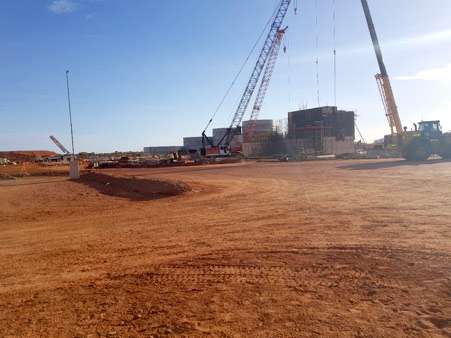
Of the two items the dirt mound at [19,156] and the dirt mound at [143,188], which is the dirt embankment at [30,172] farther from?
the dirt mound at [19,156]

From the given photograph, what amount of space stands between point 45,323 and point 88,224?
7.14 meters

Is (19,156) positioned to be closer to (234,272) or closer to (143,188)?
(143,188)

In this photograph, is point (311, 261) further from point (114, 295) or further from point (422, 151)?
point (422, 151)

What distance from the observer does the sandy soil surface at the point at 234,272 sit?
4855 mm

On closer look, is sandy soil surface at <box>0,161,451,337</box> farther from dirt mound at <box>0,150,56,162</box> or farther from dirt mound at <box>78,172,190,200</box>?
dirt mound at <box>0,150,56,162</box>

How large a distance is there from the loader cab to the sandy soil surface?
1168 inches

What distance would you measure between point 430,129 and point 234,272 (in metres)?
38.9

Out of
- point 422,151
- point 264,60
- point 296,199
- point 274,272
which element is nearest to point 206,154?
point 264,60

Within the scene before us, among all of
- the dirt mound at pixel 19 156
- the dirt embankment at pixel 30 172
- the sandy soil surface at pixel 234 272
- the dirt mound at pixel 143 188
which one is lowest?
the sandy soil surface at pixel 234 272

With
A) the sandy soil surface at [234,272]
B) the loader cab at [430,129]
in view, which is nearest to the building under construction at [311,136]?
the loader cab at [430,129]

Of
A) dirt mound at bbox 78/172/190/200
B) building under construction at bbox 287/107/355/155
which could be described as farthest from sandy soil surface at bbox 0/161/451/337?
A: building under construction at bbox 287/107/355/155

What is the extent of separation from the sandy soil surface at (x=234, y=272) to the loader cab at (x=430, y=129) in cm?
2966

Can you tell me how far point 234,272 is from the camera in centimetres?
671

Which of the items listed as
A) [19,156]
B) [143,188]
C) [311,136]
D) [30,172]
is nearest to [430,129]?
[143,188]
